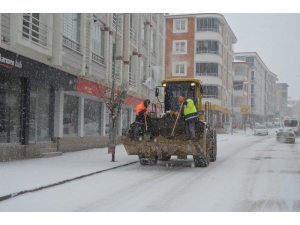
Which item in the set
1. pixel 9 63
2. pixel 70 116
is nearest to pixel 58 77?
pixel 70 116

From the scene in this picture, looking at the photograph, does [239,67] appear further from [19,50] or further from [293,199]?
[293,199]

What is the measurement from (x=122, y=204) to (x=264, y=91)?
5408 cm

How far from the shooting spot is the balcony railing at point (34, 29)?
50.4ft

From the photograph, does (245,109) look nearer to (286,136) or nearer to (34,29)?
(286,136)

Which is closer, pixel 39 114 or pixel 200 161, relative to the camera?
pixel 200 161

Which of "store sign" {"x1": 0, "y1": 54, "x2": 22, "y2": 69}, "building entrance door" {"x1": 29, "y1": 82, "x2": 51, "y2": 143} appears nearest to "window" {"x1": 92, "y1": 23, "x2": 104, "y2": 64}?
"building entrance door" {"x1": 29, "y1": 82, "x2": 51, "y2": 143}

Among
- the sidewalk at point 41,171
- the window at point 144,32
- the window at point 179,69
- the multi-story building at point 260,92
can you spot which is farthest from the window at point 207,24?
the sidewalk at point 41,171

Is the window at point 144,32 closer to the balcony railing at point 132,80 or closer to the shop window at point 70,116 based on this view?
the balcony railing at point 132,80

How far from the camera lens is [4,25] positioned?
559 inches

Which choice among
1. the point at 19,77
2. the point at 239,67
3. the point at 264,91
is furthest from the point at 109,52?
the point at 239,67

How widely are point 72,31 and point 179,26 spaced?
30781mm

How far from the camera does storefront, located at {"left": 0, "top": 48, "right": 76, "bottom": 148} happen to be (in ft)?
48.9

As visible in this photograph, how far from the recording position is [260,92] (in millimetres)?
60625

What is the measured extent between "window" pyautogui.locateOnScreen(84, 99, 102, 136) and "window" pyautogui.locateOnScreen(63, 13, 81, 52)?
3705 millimetres
